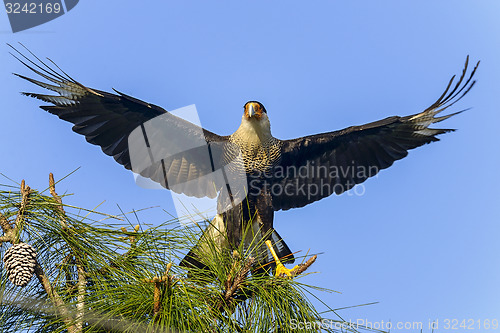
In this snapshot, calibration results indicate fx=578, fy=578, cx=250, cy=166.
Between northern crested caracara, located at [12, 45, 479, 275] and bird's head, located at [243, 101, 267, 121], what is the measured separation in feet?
0.04

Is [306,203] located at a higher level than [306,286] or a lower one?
higher

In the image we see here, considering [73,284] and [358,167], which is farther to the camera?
[358,167]

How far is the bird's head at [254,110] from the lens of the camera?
19.6 feet

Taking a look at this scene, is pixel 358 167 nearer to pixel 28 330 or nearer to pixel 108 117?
pixel 108 117

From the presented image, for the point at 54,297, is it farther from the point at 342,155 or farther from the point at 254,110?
the point at 342,155

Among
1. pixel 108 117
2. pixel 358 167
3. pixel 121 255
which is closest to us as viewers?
pixel 121 255

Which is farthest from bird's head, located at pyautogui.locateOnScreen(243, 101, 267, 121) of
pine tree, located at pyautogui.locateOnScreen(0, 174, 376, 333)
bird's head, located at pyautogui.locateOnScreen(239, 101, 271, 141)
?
pine tree, located at pyautogui.locateOnScreen(0, 174, 376, 333)

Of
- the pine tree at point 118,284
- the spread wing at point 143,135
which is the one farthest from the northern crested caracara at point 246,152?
the pine tree at point 118,284

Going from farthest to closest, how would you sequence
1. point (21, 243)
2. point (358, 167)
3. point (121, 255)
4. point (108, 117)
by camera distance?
1. point (358, 167)
2. point (108, 117)
3. point (121, 255)
4. point (21, 243)

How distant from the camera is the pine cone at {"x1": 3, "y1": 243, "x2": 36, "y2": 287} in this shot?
2789mm

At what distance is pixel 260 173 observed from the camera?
19.9 ft

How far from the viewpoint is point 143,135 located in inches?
239

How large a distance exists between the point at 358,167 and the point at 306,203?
70 centimetres

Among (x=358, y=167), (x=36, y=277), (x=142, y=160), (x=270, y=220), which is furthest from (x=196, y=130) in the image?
(x=36, y=277)
